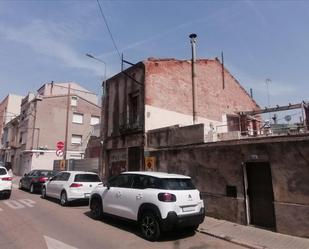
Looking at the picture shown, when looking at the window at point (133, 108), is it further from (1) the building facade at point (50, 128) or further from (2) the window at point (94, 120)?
(2) the window at point (94, 120)

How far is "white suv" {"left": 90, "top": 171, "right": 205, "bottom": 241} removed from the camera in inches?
317

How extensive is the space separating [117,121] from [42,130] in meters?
19.1

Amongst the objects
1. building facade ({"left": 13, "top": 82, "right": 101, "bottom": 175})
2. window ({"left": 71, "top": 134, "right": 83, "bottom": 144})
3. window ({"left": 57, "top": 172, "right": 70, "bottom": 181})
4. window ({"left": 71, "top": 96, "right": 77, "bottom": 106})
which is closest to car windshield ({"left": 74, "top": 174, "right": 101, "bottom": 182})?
window ({"left": 57, "top": 172, "right": 70, "bottom": 181})

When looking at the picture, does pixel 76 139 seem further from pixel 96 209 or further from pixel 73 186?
pixel 96 209

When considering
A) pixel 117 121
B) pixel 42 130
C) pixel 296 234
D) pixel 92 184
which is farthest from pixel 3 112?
pixel 296 234

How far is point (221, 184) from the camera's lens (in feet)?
36.6

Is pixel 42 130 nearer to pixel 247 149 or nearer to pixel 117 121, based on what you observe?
pixel 117 121

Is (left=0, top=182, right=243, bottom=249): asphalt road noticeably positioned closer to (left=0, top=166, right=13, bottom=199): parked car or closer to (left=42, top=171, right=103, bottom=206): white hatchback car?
(left=42, top=171, right=103, bottom=206): white hatchback car

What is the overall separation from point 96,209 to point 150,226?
3.12m

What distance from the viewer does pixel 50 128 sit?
115 ft

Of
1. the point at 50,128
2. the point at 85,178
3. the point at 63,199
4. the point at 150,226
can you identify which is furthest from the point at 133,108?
the point at 50,128

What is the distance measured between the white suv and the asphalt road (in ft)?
1.36

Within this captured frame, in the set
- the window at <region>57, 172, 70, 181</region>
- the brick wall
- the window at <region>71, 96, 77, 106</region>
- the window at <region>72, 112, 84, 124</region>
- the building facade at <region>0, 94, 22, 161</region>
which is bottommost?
the window at <region>57, 172, 70, 181</region>

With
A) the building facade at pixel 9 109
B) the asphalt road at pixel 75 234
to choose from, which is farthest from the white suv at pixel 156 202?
the building facade at pixel 9 109
